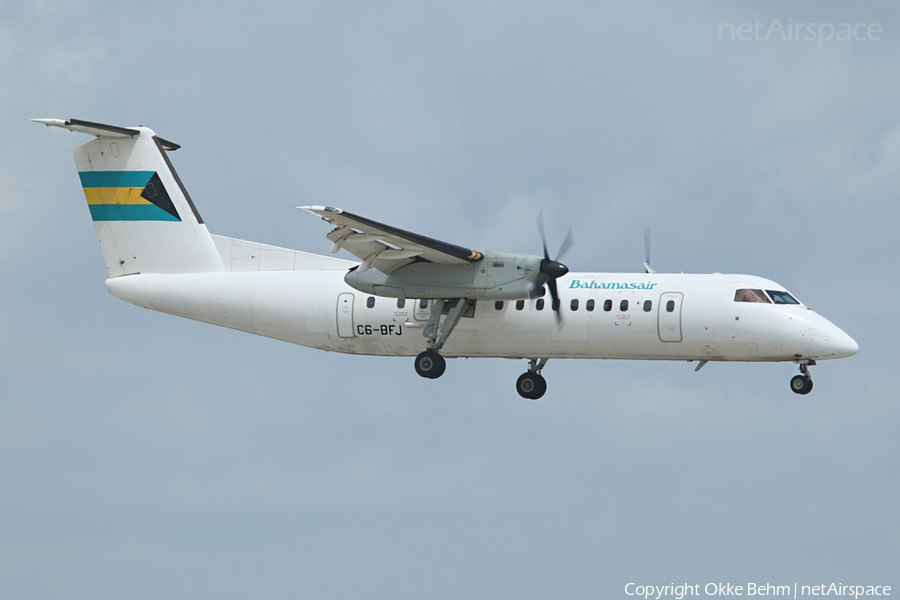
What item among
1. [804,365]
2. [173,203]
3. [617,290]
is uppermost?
[173,203]

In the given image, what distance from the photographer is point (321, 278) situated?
2414 cm

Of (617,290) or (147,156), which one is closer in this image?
(617,290)

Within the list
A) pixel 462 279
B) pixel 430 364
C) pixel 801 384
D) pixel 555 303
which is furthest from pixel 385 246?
pixel 801 384

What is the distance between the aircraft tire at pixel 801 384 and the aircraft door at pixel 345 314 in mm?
9545

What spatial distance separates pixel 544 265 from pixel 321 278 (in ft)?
18.2

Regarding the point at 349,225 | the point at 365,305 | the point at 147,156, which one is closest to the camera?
the point at 349,225

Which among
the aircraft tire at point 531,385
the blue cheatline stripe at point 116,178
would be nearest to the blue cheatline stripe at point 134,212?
the blue cheatline stripe at point 116,178

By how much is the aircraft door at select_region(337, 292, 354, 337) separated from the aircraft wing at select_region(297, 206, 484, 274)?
1.55 m

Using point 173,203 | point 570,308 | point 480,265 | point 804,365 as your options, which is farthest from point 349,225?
point 804,365

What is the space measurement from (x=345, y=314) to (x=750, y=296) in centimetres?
874

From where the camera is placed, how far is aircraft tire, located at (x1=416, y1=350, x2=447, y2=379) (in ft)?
74.5

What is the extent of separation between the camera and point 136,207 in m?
25.3

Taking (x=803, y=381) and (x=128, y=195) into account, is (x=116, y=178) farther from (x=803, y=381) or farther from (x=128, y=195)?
(x=803, y=381)

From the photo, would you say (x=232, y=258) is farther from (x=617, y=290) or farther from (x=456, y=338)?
(x=617, y=290)
